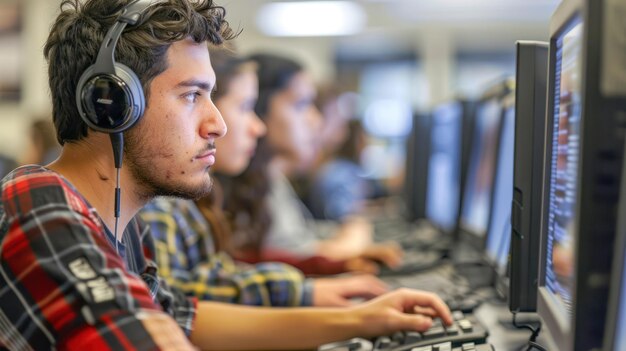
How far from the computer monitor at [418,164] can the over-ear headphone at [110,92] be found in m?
1.84

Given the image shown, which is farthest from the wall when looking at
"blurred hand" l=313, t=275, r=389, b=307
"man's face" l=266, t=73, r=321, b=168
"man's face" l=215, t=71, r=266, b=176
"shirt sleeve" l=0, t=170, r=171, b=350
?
"shirt sleeve" l=0, t=170, r=171, b=350

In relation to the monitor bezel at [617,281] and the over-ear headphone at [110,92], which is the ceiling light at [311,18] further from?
the monitor bezel at [617,281]

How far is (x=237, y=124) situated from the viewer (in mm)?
1834

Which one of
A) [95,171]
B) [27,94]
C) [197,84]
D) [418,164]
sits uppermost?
[27,94]

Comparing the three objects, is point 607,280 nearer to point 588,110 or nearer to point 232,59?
point 588,110

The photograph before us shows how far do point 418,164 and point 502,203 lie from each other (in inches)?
54.3

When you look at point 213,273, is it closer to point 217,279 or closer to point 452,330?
point 217,279

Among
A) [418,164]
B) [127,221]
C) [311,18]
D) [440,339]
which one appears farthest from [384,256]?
[311,18]

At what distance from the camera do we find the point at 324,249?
261 cm

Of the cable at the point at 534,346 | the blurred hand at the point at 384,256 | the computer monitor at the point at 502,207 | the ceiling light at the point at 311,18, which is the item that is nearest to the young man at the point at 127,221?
the cable at the point at 534,346

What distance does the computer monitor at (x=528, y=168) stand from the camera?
3.13 ft

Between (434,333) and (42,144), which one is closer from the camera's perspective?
(434,333)

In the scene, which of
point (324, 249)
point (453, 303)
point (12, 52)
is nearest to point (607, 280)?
point (453, 303)

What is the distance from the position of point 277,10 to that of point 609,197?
5.97 metres
